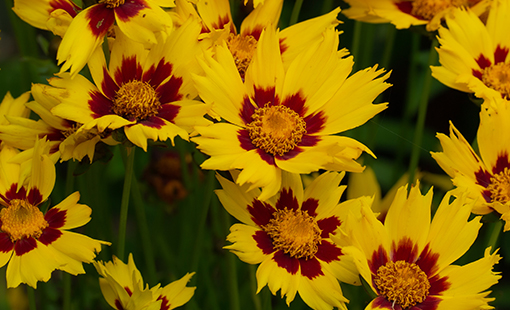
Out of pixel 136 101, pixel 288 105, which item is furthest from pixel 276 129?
pixel 136 101

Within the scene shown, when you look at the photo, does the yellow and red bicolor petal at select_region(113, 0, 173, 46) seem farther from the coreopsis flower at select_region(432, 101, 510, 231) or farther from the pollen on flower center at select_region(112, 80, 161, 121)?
the coreopsis flower at select_region(432, 101, 510, 231)

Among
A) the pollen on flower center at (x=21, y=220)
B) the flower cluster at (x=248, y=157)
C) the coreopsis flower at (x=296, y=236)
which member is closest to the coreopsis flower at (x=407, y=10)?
the flower cluster at (x=248, y=157)

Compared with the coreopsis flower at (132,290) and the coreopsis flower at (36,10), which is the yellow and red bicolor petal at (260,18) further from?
the coreopsis flower at (132,290)

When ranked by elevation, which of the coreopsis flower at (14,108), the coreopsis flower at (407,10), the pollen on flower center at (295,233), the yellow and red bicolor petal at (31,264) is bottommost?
the yellow and red bicolor petal at (31,264)

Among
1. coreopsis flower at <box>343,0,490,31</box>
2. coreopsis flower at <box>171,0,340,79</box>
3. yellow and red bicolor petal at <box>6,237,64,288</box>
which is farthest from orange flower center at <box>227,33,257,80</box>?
yellow and red bicolor petal at <box>6,237,64,288</box>

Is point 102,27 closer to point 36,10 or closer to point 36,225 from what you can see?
point 36,10

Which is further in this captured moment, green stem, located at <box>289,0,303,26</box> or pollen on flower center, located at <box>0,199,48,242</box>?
green stem, located at <box>289,0,303,26</box>
